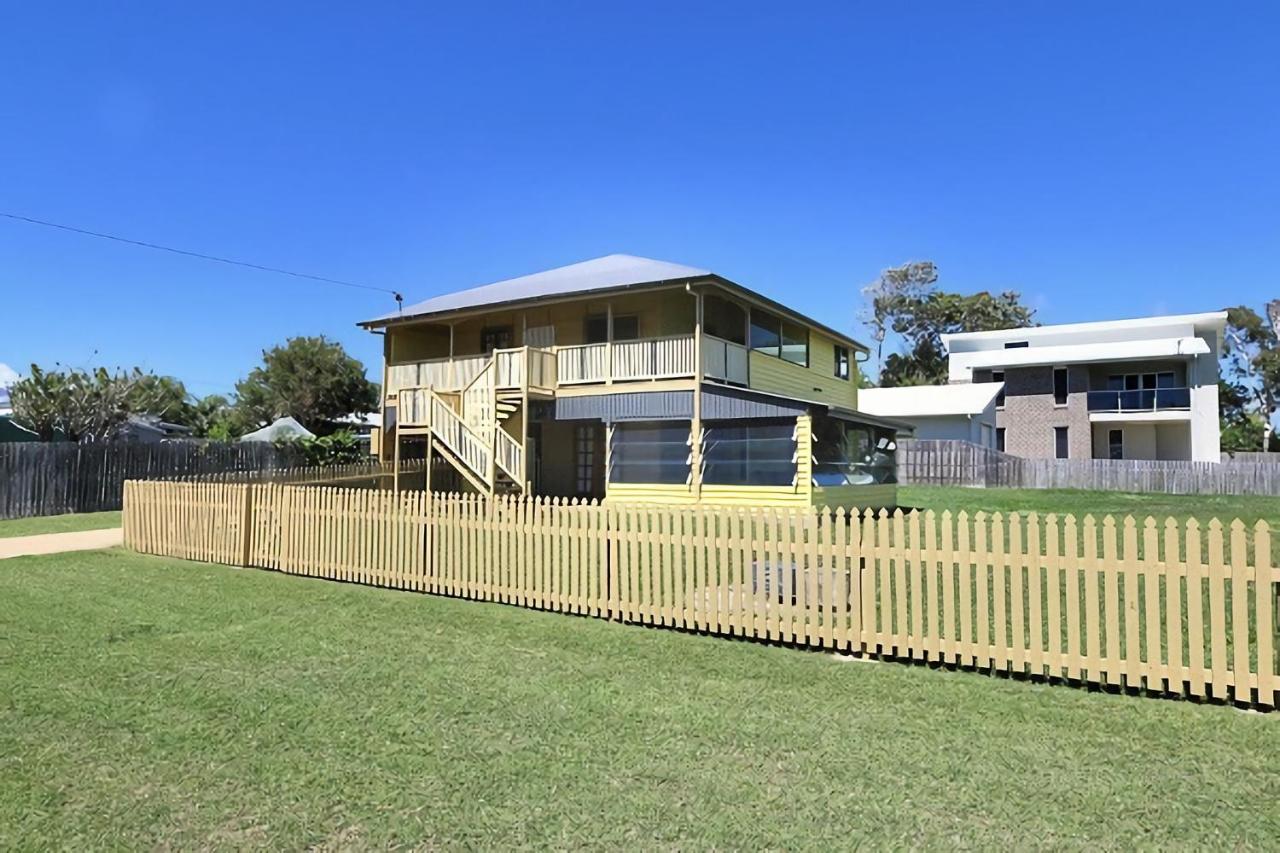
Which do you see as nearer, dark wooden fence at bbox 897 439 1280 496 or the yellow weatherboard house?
the yellow weatherboard house

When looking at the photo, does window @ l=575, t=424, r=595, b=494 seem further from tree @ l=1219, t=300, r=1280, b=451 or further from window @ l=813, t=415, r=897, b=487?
tree @ l=1219, t=300, r=1280, b=451

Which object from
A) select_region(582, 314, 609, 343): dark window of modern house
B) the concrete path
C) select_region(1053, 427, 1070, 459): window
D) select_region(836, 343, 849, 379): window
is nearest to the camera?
the concrete path

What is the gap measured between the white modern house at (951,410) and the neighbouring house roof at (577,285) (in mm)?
9123

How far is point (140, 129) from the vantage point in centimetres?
1930

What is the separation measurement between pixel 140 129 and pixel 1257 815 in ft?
79.1

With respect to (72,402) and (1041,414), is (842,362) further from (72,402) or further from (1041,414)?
(72,402)

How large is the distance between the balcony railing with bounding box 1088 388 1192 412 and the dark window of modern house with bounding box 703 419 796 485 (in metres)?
23.2

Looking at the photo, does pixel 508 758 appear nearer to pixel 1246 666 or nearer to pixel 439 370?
pixel 1246 666

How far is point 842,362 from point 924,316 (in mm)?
35545

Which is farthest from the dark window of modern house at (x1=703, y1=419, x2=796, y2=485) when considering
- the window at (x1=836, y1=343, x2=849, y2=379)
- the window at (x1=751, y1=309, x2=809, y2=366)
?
the window at (x1=836, y1=343, x2=849, y2=379)

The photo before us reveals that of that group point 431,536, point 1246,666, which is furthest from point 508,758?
point 431,536

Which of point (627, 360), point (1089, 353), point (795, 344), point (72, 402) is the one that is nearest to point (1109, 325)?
point (1089, 353)

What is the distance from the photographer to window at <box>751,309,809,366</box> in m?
21.2

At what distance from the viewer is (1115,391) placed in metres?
32.7
